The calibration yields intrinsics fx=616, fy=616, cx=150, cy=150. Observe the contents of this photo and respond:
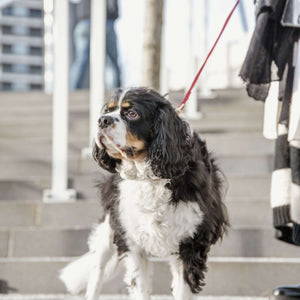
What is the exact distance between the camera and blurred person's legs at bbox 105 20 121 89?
8.74 metres

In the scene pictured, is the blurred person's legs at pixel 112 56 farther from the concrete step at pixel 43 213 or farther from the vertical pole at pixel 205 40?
the concrete step at pixel 43 213

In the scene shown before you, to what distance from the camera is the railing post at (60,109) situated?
18.1 feet

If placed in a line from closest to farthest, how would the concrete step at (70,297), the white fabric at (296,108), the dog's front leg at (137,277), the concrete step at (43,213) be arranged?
the white fabric at (296,108)
the dog's front leg at (137,277)
the concrete step at (70,297)
the concrete step at (43,213)

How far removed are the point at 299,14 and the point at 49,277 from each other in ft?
8.19

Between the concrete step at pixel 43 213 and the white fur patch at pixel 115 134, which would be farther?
the concrete step at pixel 43 213

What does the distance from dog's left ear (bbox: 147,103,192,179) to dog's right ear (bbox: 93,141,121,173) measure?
0.27 metres

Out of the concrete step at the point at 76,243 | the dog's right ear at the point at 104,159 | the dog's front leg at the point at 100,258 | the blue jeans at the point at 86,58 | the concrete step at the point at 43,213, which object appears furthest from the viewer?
the blue jeans at the point at 86,58

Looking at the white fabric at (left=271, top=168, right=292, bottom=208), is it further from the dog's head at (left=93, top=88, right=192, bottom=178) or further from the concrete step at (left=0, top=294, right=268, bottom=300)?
the concrete step at (left=0, top=294, right=268, bottom=300)

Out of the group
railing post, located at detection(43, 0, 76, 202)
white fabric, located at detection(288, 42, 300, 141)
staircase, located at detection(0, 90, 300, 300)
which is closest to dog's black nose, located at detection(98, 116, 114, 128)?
white fabric, located at detection(288, 42, 300, 141)

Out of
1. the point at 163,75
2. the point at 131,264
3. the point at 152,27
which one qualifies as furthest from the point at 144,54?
the point at 131,264

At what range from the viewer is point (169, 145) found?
3.08 meters

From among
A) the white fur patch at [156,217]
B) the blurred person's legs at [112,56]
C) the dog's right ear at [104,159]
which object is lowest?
the white fur patch at [156,217]

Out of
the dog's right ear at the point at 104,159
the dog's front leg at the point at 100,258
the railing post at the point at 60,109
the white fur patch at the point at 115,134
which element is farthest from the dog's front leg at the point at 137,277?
the railing post at the point at 60,109

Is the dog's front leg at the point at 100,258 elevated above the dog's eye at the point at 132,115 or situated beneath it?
situated beneath
